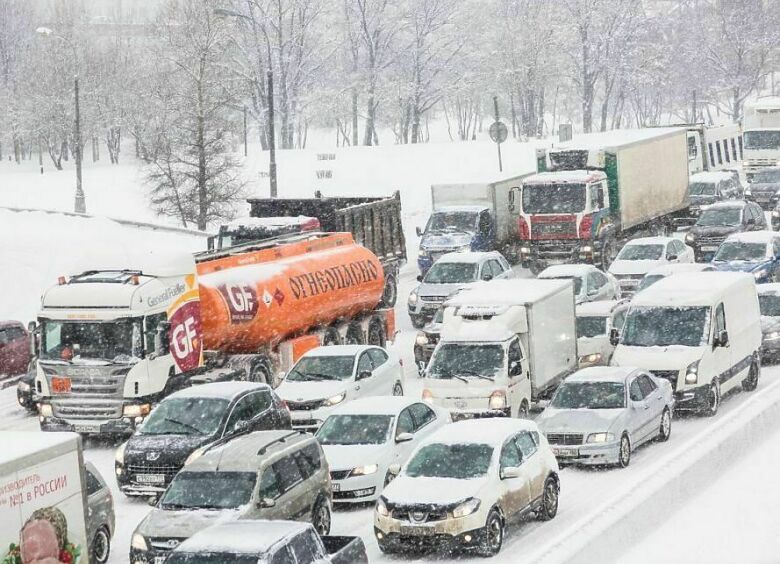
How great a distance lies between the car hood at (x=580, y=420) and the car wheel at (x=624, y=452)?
340mm

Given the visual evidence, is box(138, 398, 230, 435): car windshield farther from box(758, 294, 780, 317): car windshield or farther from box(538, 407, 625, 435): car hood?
box(758, 294, 780, 317): car windshield

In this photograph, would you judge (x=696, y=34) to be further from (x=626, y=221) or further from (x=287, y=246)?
(x=287, y=246)

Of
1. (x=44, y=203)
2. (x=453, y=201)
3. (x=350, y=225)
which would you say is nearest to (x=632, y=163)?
(x=453, y=201)

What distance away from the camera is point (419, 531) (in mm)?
17312

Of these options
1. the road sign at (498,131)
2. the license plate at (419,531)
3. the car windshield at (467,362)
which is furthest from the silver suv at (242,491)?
the road sign at (498,131)

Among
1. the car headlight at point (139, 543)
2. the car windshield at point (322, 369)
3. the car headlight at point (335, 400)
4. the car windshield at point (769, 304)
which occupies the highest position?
the car windshield at point (769, 304)

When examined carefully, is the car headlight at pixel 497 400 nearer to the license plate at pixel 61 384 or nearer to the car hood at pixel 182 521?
the license plate at pixel 61 384

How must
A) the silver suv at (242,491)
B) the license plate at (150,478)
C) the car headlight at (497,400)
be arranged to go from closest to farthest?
the silver suv at (242,491) < the license plate at (150,478) < the car headlight at (497,400)

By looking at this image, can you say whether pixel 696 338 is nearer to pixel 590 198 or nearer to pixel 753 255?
pixel 753 255

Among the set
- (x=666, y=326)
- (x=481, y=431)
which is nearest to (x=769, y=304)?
(x=666, y=326)

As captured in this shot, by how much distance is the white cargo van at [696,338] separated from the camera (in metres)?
25.4

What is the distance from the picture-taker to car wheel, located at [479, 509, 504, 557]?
56.9 feet

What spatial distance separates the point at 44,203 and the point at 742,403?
5272cm

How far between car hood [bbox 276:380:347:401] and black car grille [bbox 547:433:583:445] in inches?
165
